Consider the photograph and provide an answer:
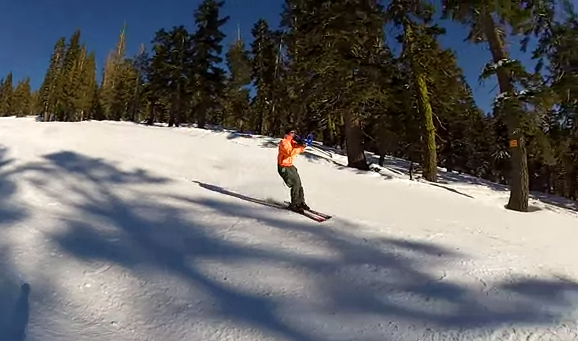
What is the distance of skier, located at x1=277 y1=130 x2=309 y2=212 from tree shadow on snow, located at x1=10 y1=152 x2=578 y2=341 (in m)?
0.75

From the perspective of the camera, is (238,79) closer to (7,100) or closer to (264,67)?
(264,67)

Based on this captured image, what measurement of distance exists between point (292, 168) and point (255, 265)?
3.78m

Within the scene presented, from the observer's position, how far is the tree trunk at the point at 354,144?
17.1 metres

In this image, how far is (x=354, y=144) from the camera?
1731 cm

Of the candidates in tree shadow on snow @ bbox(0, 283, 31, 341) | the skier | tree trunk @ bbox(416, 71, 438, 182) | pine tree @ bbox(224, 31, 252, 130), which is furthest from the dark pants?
pine tree @ bbox(224, 31, 252, 130)

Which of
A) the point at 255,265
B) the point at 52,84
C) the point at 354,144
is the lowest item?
the point at 255,265

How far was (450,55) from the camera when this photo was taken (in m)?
16.5

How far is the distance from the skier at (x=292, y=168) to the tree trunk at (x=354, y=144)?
8.10 meters

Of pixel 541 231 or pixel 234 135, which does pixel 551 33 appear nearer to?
pixel 541 231

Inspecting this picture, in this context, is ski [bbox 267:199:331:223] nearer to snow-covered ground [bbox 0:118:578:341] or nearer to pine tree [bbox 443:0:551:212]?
snow-covered ground [bbox 0:118:578:341]

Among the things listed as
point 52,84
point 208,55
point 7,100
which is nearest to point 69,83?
point 52,84

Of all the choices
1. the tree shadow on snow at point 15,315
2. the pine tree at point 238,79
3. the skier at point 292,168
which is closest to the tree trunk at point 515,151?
the skier at point 292,168

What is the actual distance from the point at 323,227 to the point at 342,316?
11.2 ft

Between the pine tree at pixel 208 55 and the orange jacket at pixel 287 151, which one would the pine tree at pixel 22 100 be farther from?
the orange jacket at pixel 287 151
